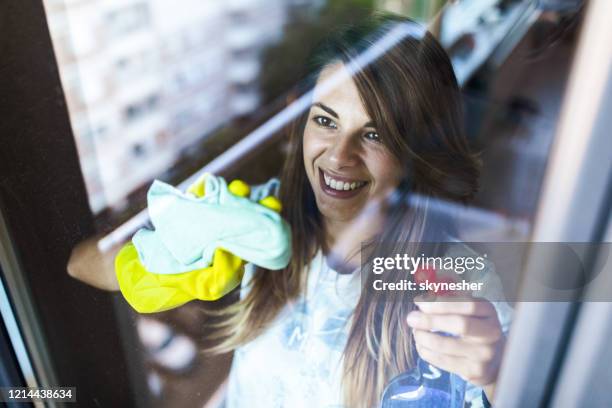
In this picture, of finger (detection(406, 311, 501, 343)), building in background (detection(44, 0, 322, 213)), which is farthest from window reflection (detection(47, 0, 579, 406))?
finger (detection(406, 311, 501, 343))

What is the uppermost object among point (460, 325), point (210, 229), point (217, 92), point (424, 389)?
A: point (217, 92)

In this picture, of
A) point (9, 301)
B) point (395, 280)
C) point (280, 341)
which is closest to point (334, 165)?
point (395, 280)

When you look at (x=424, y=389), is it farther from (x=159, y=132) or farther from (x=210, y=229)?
(x=159, y=132)

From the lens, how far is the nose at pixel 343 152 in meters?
0.74

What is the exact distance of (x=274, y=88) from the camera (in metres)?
0.95

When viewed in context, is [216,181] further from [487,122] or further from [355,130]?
[487,122]

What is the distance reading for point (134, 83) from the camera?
864mm

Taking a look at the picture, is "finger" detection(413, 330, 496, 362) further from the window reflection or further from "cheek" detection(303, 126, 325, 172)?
"cheek" detection(303, 126, 325, 172)

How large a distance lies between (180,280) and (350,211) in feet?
0.92

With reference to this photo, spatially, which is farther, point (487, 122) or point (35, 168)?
point (487, 122)

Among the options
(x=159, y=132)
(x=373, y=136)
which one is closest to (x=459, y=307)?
(x=373, y=136)

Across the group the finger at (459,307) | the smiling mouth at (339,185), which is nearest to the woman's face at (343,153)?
the smiling mouth at (339,185)

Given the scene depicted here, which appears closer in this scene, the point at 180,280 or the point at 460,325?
the point at 460,325

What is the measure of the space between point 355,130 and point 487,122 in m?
0.38
